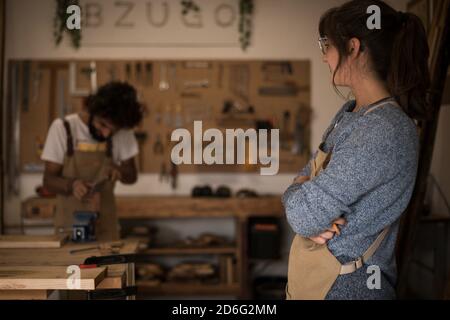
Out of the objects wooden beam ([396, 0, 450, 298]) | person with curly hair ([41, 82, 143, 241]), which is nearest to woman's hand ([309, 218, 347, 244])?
wooden beam ([396, 0, 450, 298])

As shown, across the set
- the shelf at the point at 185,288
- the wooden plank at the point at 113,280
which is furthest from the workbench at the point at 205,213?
the wooden plank at the point at 113,280

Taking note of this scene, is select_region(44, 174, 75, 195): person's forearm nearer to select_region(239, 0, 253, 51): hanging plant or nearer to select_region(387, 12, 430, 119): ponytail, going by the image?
select_region(387, 12, 430, 119): ponytail

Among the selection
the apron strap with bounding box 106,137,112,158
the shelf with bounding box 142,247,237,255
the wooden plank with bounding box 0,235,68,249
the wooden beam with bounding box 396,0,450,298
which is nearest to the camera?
the wooden plank with bounding box 0,235,68,249

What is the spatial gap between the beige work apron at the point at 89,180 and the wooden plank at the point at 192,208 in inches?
37.7

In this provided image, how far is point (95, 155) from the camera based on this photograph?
2.21 metres

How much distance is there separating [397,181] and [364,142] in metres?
0.10

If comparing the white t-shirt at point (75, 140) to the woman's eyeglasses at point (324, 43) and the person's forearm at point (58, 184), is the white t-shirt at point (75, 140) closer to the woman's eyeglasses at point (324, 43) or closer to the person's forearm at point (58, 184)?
the person's forearm at point (58, 184)

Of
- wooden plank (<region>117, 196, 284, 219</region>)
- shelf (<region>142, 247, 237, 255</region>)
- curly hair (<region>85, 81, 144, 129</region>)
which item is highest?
curly hair (<region>85, 81, 144, 129</region>)

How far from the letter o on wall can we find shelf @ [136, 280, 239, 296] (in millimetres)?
1928

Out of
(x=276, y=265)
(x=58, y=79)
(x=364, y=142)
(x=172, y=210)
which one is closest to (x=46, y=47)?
(x=58, y=79)

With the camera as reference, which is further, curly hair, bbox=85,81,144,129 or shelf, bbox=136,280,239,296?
shelf, bbox=136,280,239,296

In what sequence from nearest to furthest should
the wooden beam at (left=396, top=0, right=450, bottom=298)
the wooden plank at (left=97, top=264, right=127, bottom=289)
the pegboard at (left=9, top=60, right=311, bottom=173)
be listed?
1. the wooden plank at (left=97, top=264, right=127, bottom=289)
2. the wooden beam at (left=396, top=0, right=450, bottom=298)
3. the pegboard at (left=9, top=60, right=311, bottom=173)

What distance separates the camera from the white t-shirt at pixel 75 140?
80.7 inches

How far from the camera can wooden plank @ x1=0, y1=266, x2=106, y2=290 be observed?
1.12 meters
